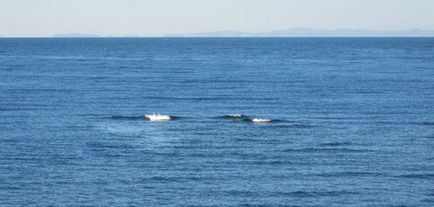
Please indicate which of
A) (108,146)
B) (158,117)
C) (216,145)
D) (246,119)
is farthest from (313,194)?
(158,117)

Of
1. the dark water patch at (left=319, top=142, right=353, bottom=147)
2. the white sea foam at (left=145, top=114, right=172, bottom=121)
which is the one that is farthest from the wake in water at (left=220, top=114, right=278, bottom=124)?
the dark water patch at (left=319, top=142, right=353, bottom=147)

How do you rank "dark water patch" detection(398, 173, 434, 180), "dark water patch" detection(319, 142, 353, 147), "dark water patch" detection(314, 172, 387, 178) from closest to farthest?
"dark water patch" detection(398, 173, 434, 180) → "dark water patch" detection(314, 172, 387, 178) → "dark water patch" detection(319, 142, 353, 147)

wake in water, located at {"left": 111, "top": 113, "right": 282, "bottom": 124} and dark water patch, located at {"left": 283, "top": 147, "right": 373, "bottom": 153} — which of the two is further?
wake in water, located at {"left": 111, "top": 113, "right": 282, "bottom": 124}

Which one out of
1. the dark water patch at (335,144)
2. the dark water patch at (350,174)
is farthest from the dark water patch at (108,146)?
the dark water patch at (350,174)

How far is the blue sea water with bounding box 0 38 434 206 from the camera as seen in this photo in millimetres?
45969

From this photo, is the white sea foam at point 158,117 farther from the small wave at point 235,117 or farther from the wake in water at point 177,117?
the small wave at point 235,117

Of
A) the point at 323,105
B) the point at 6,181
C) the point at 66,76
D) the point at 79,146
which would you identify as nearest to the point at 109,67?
the point at 66,76

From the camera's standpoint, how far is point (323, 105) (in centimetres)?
8612

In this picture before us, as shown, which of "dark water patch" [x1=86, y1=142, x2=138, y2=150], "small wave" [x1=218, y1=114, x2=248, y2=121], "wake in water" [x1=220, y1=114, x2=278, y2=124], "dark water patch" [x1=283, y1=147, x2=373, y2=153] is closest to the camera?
"dark water patch" [x1=283, y1=147, x2=373, y2=153]

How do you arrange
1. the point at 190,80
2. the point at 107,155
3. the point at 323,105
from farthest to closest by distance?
1. the point at 190,80
2. the point at 323,105
3. the point at 107,155

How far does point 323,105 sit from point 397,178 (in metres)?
36.6

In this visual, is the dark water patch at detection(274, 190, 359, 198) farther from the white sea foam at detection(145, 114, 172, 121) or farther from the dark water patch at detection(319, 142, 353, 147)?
the white sea foam at detection(145, 114, 172, 121)

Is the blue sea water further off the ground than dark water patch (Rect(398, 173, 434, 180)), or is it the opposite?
the blue sea water

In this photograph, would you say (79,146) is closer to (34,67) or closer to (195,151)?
(195,151)
